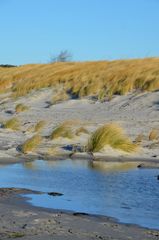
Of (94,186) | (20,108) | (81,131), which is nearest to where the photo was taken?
(94,186)

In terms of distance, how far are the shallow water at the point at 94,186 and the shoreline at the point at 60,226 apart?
1.31 ft

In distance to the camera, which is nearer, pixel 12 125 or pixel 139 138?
pixel 139 138

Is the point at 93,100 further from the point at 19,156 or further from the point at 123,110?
the point at 19,156

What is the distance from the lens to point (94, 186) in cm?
966

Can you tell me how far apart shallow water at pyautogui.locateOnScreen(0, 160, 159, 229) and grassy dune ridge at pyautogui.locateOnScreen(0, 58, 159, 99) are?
10.0 metres

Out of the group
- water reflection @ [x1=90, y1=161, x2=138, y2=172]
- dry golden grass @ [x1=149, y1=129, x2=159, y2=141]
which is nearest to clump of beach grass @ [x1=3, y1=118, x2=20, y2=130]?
dry golden grass @ [x1=149, y1=129, x2=159, y2=141]

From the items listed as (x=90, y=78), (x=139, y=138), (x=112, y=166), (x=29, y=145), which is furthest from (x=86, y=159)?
(x=90, y=78)

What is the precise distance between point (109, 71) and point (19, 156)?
531 inches

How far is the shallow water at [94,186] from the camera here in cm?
778

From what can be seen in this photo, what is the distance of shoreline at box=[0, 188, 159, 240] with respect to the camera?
5.99m

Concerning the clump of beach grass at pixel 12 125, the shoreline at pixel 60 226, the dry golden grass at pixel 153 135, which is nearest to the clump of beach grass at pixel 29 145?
the dry golden grass at pixel 153 135

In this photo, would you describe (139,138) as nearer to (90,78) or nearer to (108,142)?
(108,142)

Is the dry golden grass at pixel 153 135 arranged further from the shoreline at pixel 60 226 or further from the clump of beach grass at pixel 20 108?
the shoreline at pixel 60 226

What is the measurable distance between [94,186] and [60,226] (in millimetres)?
3294
